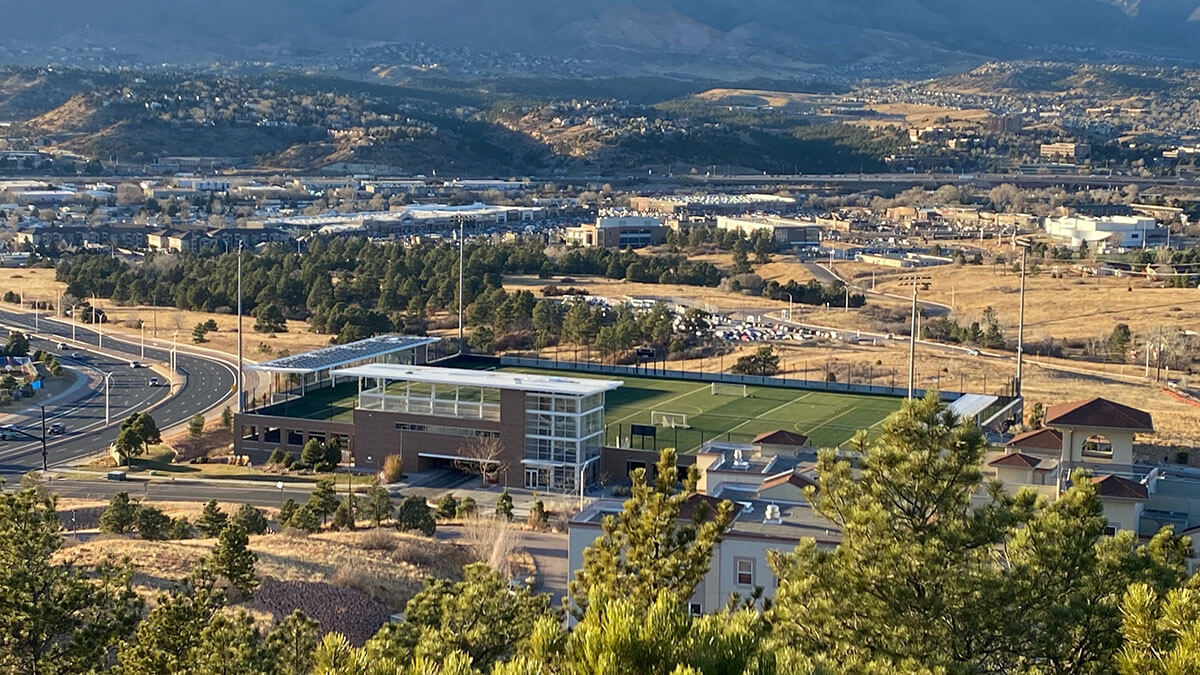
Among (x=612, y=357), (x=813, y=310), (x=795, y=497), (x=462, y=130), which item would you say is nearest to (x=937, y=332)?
(x=813, y=310)

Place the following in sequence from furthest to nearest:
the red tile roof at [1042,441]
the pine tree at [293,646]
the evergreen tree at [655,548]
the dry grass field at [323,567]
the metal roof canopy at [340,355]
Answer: the metal roof canopy at [340,355], the red tile roof at [1042,441], the dry grass field at [323,567], the pine tree at [293,646], the evergreen tree at [655,548]

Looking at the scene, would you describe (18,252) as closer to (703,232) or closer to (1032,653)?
(703,232)

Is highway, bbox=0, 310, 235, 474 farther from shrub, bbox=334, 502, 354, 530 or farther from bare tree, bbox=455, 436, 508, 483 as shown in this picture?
shrub, bbox=334, 502, 354, 530

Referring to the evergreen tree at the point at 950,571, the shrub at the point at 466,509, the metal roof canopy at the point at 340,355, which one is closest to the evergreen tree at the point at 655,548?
the evergreen tree at the point at 950,571

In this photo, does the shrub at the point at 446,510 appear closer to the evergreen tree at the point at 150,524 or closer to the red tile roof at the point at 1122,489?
the evergreen tree at the point at 150,524

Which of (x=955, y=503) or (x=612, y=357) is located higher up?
(x=955, y=503)
